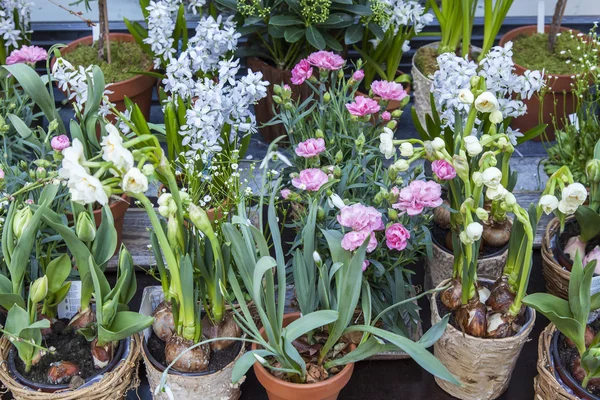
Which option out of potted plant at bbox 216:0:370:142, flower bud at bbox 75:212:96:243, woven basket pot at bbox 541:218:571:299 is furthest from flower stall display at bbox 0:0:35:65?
woven basket pot at bbox 541:218:571:299

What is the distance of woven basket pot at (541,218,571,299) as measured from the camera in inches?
66.1

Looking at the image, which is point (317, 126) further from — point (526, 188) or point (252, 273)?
point (526, 188)

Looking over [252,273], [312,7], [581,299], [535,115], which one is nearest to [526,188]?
[535,115]

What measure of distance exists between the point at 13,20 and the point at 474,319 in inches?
75.1

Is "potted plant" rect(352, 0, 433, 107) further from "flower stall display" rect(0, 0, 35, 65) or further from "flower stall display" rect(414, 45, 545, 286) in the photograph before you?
"flower stall display" rect(0, 0, 35, 65)

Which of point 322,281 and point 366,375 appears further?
point 366,375

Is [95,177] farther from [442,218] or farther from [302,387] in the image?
[442,218]

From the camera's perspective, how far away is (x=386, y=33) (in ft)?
7.88

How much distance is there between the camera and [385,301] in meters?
1.59

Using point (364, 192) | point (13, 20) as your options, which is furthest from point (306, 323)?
point (13, 20)

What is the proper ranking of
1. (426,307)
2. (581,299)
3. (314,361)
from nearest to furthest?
(581,299)
(314,361)
(426,307)

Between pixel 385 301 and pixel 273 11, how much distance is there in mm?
1220

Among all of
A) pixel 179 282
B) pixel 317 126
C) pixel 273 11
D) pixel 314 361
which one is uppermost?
pixel 273 11

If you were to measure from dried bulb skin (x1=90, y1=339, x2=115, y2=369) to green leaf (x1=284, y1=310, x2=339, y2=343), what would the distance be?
0.39 meters
